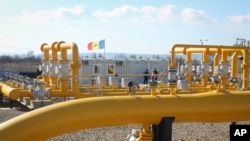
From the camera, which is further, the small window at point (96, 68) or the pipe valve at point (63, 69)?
the small window at point (96, 68)

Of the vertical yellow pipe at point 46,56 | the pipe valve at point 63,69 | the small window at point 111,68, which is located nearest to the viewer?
the pipe valve at point 63,69

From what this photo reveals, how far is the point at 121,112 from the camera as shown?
3541mm

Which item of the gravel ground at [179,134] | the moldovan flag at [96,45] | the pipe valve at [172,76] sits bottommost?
the gravel ground at [179,134]

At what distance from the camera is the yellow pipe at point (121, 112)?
3.23 metres

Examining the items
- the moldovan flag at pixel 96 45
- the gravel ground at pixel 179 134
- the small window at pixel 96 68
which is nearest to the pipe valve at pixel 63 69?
the gravel ground at pixel 179 134

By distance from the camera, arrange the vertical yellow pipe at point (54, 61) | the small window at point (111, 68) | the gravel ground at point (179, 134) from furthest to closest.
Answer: the small window at point (111, 68)
the vertical yellow pipe at point (54, 61)
the gravel ground at point (179, 134)

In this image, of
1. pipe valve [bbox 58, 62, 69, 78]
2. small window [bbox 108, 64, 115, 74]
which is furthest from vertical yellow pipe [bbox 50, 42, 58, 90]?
small window [bbox 108, 64, 115, 74]

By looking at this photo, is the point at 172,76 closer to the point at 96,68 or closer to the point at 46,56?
the point at 46,56

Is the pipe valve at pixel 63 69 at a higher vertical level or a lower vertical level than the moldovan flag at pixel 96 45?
lower

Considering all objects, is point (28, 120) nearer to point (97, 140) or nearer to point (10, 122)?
point (10, 122)

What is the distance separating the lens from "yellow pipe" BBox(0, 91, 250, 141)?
10.6 feet

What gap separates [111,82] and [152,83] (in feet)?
27.5

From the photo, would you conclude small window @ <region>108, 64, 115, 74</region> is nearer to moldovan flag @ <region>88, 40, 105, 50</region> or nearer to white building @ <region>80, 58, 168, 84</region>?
white building @ <region>80, 58, 168, 84</region>

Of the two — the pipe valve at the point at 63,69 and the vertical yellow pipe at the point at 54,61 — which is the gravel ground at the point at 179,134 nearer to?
the pipe valve at the point at 63,69
